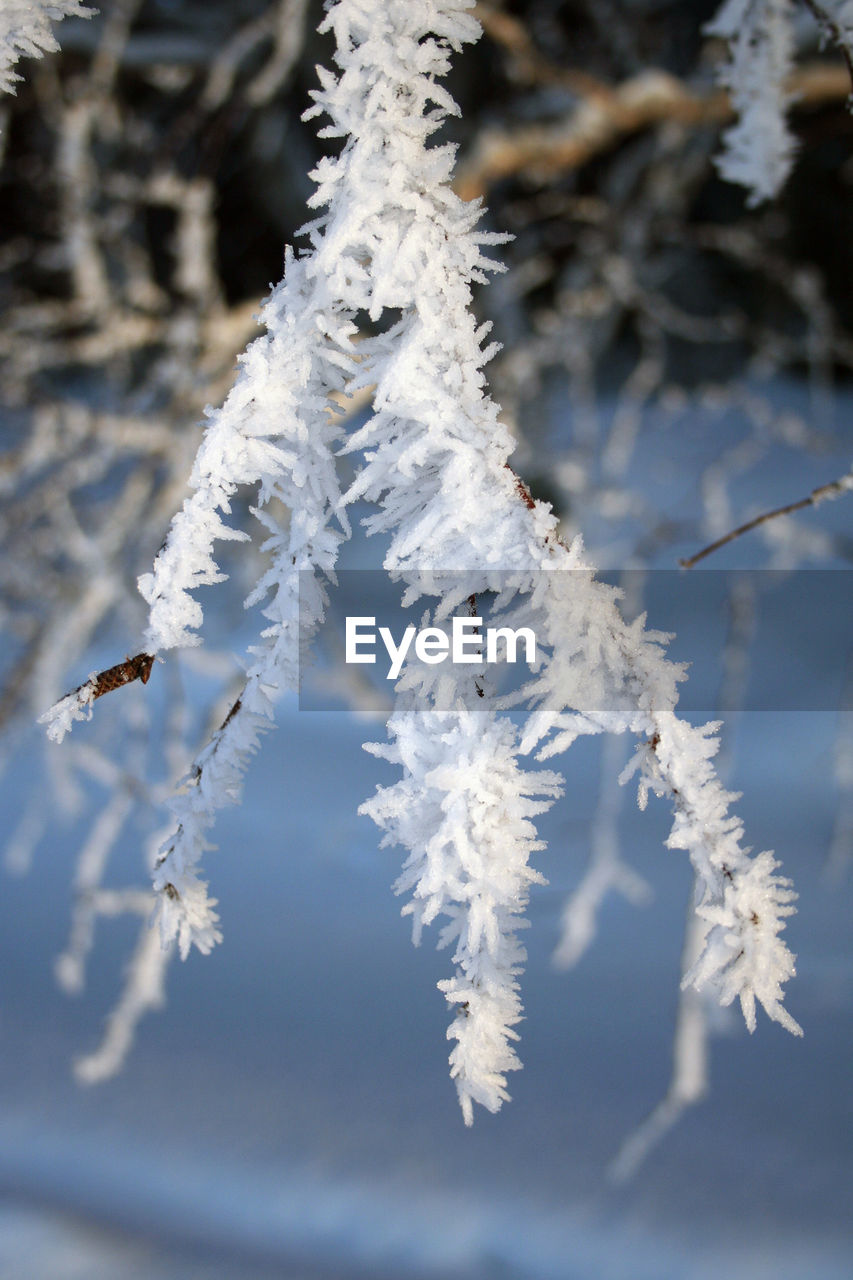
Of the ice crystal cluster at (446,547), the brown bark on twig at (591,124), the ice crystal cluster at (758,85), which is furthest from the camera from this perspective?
the brown bark on twig at (591,124)

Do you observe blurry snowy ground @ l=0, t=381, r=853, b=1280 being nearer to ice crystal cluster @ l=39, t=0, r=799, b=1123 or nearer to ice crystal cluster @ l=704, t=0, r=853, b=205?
ice crystal cluster @ l=39, t=0, r=799, b=1123

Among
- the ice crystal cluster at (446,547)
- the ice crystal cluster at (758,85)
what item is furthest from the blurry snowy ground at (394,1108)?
the ice crystal cluster at (758,85)

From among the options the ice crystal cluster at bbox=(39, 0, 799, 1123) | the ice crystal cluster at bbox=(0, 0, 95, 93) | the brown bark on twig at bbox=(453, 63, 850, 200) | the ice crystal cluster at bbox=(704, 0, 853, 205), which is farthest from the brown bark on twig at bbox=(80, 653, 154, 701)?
the brown bark on twig at bbox=(453, 63, 850, 200)

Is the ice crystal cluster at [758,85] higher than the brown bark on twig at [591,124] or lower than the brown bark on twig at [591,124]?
lower

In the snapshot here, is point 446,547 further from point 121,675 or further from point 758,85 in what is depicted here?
point 758,85

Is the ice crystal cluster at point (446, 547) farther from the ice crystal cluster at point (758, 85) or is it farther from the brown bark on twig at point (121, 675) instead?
the ice crystal cluster at point (758, 85)

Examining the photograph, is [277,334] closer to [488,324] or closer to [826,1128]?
[488,324]

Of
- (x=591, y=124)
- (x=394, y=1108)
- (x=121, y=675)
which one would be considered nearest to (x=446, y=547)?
(x=121, y=675)
